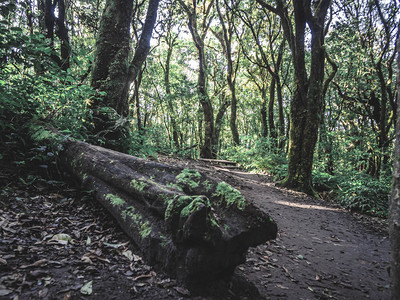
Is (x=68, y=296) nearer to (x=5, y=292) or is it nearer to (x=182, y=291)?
(x=5, y=292)

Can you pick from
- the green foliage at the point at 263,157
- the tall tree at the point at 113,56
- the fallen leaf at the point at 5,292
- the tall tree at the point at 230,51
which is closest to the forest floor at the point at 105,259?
the fallen leaf at the point at 5,292

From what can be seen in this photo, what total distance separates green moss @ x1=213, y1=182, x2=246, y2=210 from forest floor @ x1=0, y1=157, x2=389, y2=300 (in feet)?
2.48

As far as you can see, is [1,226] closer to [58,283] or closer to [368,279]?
[58,283]

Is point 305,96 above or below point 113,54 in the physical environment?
above

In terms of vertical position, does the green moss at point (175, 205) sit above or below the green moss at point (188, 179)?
below

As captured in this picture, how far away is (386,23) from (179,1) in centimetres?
954

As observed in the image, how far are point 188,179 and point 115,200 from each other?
1.01 metres

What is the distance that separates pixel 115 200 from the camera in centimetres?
306

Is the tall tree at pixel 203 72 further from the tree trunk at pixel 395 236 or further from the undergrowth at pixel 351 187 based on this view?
the tree trunk at pixel 395 236

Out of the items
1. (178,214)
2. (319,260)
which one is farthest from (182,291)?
(319,260)

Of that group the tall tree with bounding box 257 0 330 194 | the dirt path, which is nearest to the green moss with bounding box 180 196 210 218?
the dirt path

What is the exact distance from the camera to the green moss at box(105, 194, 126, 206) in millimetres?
2995

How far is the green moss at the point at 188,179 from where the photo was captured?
9.71 ft

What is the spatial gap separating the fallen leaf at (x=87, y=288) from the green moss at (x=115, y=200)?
1068mm
